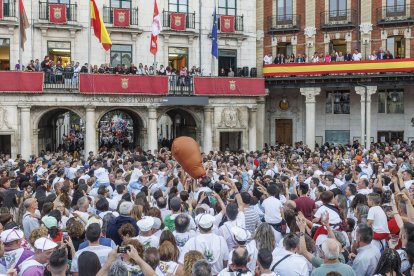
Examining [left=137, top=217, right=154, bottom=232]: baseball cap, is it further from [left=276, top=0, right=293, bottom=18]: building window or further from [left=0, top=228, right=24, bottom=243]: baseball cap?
[left=276, top=0, right=293, bottom=18]: building window

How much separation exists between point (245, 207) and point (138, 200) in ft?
7.15

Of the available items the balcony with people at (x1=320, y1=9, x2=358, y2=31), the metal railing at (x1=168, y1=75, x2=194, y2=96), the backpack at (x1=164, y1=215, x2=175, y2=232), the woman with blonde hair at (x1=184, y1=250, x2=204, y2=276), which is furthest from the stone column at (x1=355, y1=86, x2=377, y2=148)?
the woman with blonde hair at (x1=184, y1=250, x2=204, y2=276)

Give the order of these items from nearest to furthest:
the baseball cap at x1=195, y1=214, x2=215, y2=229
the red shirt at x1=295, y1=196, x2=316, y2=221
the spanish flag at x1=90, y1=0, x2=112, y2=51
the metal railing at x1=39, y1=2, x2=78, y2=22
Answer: the baseball cap at x1=195, y1=214, x2=215, y2=229, the red shirt at x1=295, y1=196, x2=316, y2=221, the spanish flag at x1=90, y1=0, x2=112, y2=51, the metal railing at x1=39, y1=2, x2=78, y2=22

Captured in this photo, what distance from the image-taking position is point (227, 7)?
38.5 metres

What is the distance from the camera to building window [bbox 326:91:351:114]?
41219mm

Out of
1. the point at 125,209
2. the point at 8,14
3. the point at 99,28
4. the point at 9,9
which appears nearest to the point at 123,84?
the point at 99,28

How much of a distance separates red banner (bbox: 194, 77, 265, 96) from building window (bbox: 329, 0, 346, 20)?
722 cm

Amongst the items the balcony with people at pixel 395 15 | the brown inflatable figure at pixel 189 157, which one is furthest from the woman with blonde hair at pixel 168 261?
the balcony with people at pixel 395 15

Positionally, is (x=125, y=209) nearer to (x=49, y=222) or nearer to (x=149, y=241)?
(x=49, y=222)

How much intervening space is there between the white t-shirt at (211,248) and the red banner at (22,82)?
80.7ft

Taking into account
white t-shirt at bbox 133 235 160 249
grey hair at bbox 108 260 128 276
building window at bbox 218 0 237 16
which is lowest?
white t-shirt at bbox 133 235 160 249

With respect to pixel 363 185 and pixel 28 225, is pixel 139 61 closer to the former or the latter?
pixel 363 185

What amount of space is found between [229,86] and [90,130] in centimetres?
886

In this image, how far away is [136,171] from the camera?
19156 mm
